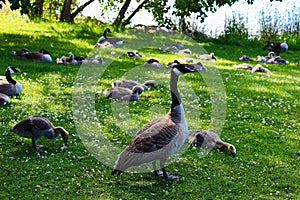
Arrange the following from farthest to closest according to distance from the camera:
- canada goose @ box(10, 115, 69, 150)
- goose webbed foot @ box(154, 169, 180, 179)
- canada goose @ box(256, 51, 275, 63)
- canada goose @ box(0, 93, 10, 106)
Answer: canada goose @ box(256, 51, 275, 63)
canada goose @ box(0, 93, 10, 106)
canada goose @ box(10, 115, 69, 150)
goose webbed foot @ box(154, 169, 180, 179)

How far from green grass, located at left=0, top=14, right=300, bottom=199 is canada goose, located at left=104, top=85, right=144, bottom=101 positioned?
19 centimetres

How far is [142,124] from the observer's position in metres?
9.09

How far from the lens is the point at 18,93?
10672 mm

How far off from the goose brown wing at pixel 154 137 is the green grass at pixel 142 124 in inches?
22.8

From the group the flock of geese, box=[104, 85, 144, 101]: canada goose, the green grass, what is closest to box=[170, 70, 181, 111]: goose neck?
the flock of geese

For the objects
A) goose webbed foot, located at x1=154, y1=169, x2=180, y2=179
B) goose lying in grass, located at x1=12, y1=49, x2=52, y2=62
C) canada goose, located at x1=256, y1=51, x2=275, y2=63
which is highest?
goose lying in grass, located at x1=12, y1=49, x2=52, y2=62

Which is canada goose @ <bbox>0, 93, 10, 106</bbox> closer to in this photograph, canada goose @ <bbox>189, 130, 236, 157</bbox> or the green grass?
the green grass

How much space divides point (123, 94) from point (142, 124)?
1.84 m

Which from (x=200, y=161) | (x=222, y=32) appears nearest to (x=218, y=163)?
(x=200, y=161)

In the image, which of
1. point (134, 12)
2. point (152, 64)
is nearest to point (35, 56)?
point (152, 64)

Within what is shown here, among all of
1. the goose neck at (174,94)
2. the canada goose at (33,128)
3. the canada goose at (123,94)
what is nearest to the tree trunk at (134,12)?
the canada goose at (123,94)

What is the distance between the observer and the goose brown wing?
624 cm

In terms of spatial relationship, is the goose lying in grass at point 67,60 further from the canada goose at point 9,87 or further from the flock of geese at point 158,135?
the flock of geese at point 158,135

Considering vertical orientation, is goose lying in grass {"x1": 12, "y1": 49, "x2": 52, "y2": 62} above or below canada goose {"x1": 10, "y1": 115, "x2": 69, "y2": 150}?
above
